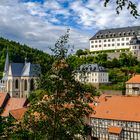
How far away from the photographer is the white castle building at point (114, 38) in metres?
94.2

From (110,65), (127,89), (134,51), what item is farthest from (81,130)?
(134,51)

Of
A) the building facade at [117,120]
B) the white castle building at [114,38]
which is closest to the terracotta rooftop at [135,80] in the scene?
the building facade at [117,120]

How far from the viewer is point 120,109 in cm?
4284

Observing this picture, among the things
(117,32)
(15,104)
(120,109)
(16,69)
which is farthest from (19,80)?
(120,109)

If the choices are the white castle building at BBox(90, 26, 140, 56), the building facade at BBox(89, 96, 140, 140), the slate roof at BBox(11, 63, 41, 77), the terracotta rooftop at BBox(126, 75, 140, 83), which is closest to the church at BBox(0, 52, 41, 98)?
the slate roof at BBox(11, 63, 41, 77)

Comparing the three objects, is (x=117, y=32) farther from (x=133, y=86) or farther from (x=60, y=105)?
(x=60, y=105)

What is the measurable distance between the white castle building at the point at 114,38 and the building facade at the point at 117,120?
47.1m

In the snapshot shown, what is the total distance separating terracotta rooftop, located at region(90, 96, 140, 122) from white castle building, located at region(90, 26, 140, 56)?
4624 centimetres

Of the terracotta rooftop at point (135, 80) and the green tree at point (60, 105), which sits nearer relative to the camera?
the green tree at point (60, 105)

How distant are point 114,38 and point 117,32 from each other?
2.44 metres

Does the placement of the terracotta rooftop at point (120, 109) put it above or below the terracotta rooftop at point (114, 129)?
above

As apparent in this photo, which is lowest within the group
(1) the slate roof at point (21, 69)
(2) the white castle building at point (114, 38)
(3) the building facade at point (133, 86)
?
Result: (3) the building facade at point (133, 86)

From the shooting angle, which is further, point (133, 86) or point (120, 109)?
point (133, 86)

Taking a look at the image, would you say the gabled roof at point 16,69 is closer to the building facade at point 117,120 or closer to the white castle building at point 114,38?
the white castle building at point 114,38
